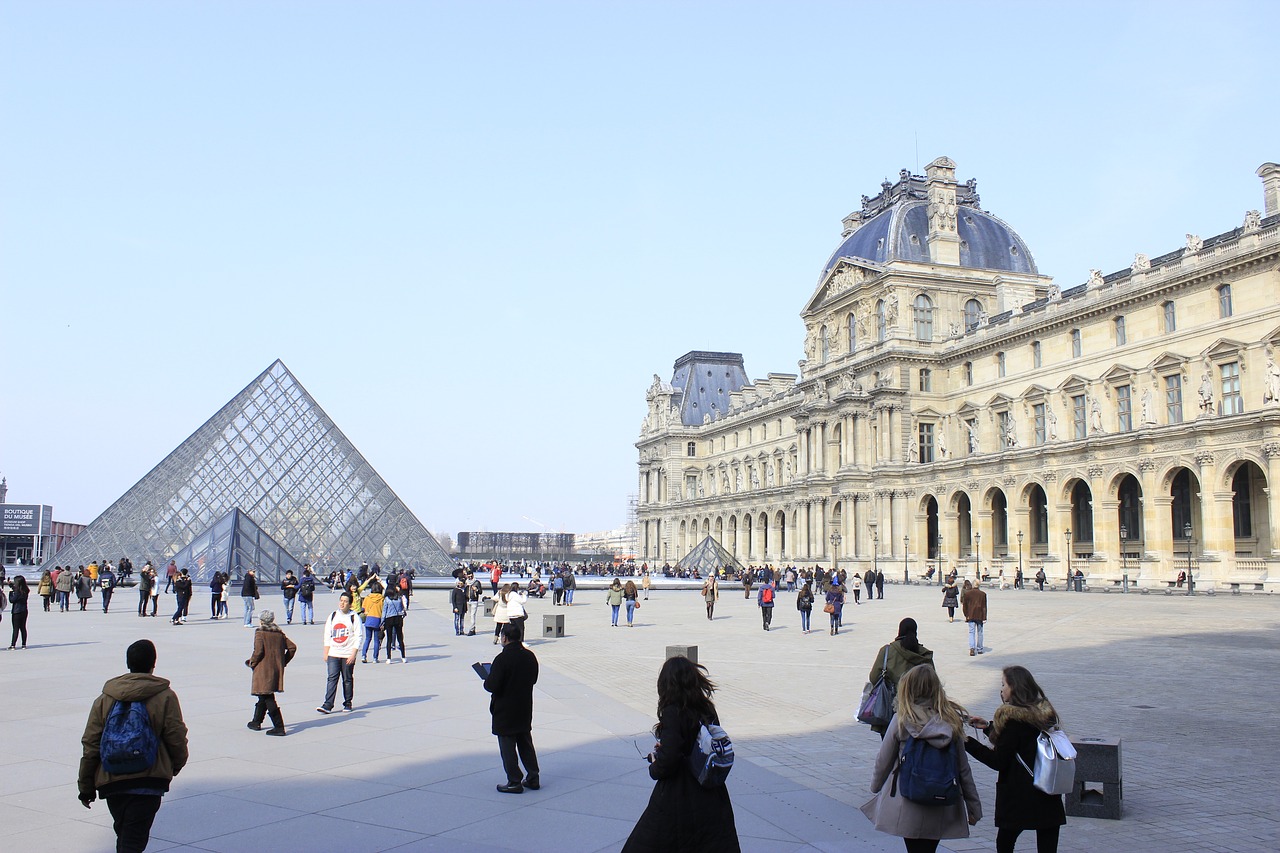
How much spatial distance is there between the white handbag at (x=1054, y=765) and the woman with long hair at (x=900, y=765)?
398mm

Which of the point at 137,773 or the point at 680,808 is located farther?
the point at 137,773

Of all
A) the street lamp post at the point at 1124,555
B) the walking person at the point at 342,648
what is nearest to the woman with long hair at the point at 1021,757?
the walking person at the point at 342,648

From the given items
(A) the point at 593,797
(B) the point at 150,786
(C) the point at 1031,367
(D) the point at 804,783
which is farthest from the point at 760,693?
(C) the point at 1031,367

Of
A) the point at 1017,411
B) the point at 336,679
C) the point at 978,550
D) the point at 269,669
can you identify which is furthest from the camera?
the point at 1017,411

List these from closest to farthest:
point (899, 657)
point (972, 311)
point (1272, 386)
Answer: point (899, 657) < point (1272, 386) < point (972, 311)

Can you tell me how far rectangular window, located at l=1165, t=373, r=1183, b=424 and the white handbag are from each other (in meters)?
42.8

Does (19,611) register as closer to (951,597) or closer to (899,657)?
(899,657)

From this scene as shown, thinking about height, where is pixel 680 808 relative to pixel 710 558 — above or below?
below

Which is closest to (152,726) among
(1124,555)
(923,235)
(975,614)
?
(975,614)

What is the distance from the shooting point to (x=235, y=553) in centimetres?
4000

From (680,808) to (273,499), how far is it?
49.2m

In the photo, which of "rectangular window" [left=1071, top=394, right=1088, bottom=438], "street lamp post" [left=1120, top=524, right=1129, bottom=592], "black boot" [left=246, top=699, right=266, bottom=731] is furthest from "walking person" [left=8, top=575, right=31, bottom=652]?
"rectangular window" [left=1071, top=394, right=1088, bottom=438]

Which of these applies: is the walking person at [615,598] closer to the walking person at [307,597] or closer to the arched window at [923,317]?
the walking person at [307,597]

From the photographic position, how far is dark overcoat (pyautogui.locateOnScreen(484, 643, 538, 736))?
8.04m
